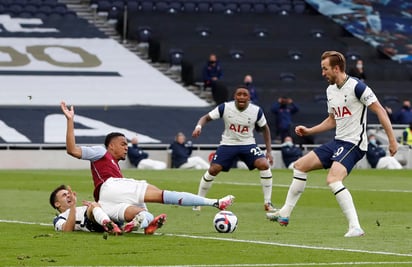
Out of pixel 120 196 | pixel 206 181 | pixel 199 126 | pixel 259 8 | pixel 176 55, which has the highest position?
pixel 120 196

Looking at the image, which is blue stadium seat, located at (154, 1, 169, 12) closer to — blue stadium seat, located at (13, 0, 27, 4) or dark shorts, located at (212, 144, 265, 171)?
blue stadium seat, located at (13, 0, 27, 4)

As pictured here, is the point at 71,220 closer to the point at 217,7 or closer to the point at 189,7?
the point at 189,7

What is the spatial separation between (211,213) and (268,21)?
32378 mm

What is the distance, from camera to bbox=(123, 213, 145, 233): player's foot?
47.3 feet

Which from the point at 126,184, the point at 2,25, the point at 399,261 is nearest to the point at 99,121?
the point at 2,25

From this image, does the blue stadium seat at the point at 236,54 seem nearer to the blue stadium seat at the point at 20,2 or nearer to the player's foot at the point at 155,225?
the blue stadium seat at the point at 20,2

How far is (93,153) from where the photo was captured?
587 inches

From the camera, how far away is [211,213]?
20.4 meters

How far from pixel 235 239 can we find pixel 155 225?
949mm

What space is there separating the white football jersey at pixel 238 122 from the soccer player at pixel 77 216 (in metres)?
6.80

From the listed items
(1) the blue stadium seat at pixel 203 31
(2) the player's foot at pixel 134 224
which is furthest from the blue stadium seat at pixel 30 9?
(2) the player's foot at pixel 134 224

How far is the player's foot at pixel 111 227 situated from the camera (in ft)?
47.1

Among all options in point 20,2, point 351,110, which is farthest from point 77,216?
point 20,2

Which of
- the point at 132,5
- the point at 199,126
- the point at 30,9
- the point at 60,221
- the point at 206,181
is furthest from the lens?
the point at 132,5
